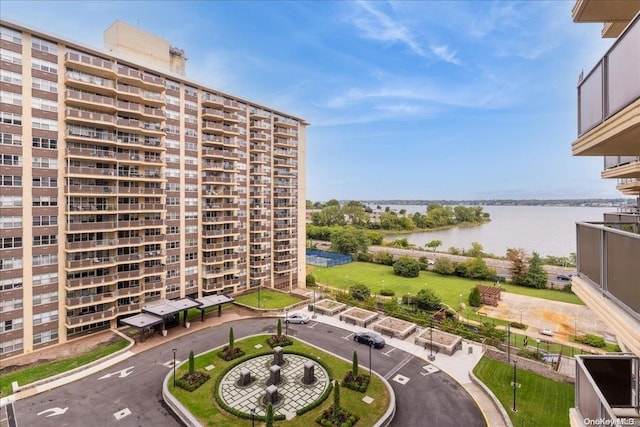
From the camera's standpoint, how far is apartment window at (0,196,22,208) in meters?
30.2

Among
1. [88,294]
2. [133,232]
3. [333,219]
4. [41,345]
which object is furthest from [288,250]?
[333,219]

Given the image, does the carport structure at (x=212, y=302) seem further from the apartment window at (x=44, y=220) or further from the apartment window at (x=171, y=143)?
the apartment window at (x=171, y=143)

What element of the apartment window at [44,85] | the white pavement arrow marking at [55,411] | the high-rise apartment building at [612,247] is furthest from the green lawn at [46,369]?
the high-rise apartment building at [612,247]

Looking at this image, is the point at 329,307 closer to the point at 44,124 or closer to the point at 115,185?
the point at 115,185

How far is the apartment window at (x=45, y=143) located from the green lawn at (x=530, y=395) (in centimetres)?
4356

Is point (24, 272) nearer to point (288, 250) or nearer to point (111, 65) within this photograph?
point (111, 65)

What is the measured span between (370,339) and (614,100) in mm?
31791

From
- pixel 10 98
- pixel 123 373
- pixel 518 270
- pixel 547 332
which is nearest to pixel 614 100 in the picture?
pixel 123 373

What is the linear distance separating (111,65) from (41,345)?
1116 inches

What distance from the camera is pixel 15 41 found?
30.6 m

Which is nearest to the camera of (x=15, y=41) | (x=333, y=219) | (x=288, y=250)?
(x=15, y=41)

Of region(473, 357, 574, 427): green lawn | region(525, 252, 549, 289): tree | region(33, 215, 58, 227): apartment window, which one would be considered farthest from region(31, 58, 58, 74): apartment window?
region(525, 252, 549, 289): tree

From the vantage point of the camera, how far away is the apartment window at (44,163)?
31844 mm

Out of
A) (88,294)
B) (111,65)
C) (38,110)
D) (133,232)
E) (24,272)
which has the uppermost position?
(111,65)
